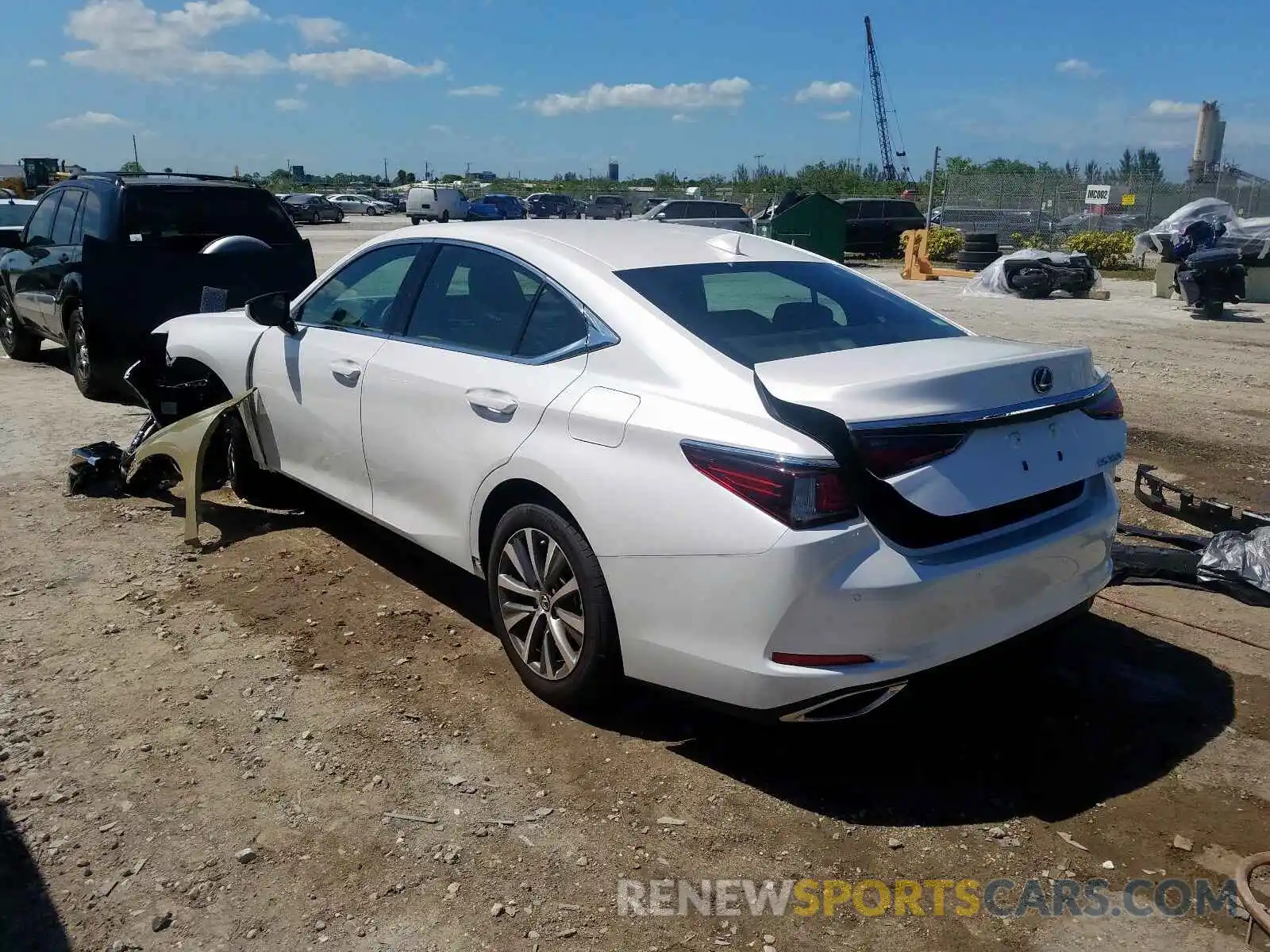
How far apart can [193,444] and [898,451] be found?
13.4ft

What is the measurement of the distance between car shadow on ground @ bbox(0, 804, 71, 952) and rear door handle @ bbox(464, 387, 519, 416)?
1.98 m

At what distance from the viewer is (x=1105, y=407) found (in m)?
3.48

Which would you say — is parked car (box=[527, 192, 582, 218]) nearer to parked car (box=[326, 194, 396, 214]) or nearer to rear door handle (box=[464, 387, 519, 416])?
parked car (box=[326, 194, 396, 214])

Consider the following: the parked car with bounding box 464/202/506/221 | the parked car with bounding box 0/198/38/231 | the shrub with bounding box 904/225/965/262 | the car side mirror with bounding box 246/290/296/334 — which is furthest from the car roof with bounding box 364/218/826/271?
the parked car with bounding box 464/202/506/221

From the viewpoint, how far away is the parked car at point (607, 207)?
168 feet

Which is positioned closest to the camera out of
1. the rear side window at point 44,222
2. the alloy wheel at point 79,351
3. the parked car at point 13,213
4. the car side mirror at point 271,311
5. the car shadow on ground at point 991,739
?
the car shadow on ground at point 991,739

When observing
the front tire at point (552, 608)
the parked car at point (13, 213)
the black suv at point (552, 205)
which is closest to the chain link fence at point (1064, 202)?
the black suv at point (552, 205)

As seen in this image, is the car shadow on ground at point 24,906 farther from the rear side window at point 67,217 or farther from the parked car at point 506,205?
the parked car at point 506,205

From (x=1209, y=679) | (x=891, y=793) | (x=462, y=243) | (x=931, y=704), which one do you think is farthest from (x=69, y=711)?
(x=1209, y=679)

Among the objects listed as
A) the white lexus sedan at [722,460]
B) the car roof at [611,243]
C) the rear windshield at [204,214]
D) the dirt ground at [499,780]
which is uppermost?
the rear windshield at [204,214]

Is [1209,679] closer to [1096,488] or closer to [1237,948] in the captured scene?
[1096,488]

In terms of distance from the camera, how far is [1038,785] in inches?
129

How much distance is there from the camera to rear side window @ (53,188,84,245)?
908 centimetres

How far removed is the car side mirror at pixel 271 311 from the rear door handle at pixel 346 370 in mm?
571
